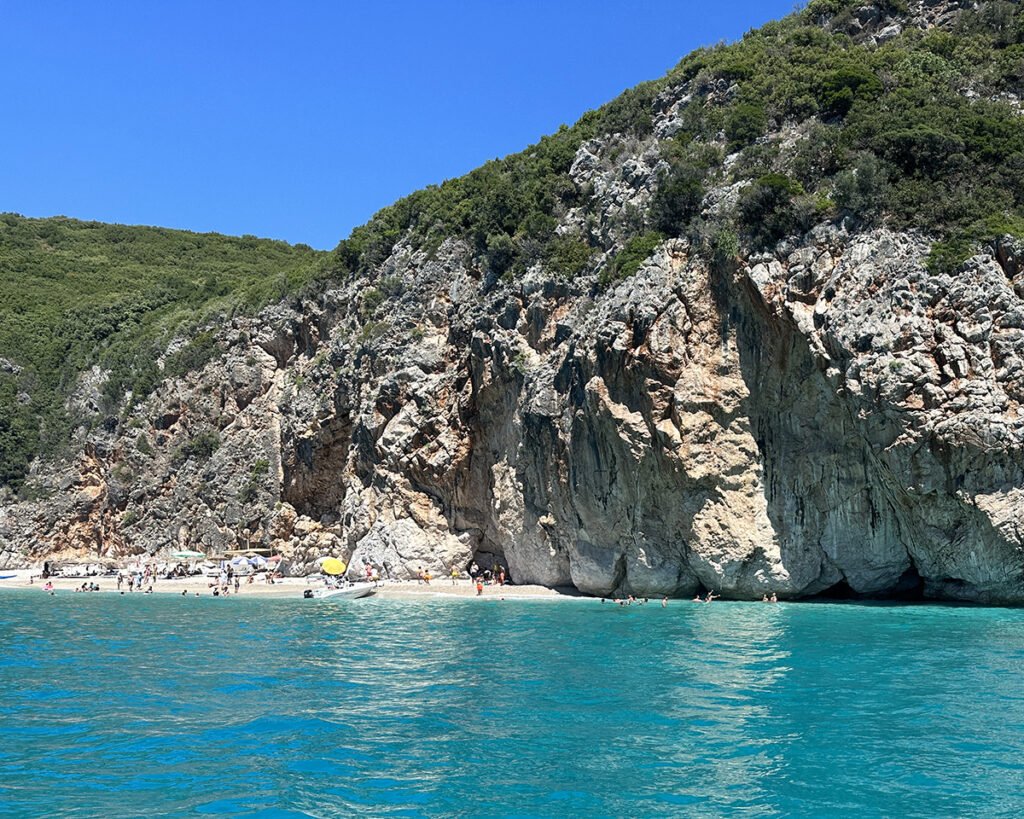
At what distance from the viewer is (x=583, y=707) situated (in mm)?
15320

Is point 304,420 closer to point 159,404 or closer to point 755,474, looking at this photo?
point 159,404

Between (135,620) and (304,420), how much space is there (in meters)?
20.9

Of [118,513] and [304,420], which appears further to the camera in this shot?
[118,513]

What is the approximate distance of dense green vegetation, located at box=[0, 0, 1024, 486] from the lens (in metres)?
31.0

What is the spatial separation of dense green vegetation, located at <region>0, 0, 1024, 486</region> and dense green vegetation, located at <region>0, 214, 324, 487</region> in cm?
38

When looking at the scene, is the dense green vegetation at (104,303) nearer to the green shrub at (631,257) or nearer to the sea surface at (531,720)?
the green shrub at (631,257)

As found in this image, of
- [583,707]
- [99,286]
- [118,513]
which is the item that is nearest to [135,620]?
[583,707]

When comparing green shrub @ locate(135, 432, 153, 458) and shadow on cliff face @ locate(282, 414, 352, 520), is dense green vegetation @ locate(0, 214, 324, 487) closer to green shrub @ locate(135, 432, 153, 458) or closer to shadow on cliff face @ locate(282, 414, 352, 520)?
green shrub @ locate(135, 432, 153, 458)

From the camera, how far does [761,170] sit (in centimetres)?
3450

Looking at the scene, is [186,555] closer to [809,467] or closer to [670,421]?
[670,421]

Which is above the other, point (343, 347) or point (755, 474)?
point (343, 347)


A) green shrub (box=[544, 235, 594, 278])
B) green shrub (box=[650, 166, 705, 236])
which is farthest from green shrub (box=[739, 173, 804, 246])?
green shrub (box=[544, 235, 594, 278])

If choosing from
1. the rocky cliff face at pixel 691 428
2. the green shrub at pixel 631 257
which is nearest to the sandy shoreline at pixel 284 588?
the rocky cliff face at pixel 691 428

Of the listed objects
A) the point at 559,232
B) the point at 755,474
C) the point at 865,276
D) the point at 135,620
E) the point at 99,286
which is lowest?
the point at 135,620
